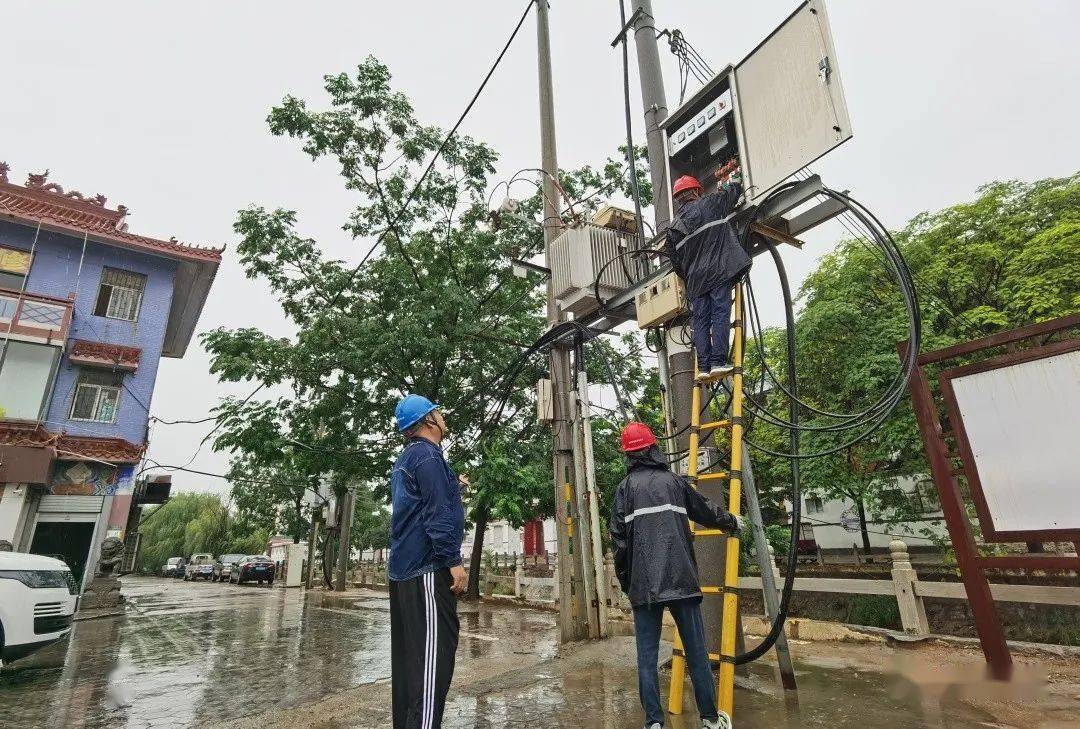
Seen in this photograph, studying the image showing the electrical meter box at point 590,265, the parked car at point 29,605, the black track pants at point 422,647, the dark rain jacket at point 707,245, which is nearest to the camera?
the black track pants at point 422,647

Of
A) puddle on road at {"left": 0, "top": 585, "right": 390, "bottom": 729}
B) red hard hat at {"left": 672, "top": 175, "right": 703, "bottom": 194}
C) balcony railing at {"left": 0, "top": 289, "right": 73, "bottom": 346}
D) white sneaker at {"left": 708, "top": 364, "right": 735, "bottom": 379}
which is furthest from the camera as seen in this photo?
balcony railing at {"left": 0, "top": 289, "right": 73, "bottom": 346}

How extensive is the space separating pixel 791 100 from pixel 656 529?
3.32 meters

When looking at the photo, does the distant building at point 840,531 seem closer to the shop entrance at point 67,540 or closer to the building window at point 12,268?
the shop entrance at point 67,540

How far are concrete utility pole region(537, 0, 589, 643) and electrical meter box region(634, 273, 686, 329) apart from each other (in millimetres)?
1989

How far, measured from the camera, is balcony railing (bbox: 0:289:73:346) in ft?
50.1

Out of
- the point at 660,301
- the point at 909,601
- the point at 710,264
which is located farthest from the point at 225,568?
the point at 710,264

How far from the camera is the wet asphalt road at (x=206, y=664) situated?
4.91m

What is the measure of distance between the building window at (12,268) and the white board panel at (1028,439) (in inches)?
873

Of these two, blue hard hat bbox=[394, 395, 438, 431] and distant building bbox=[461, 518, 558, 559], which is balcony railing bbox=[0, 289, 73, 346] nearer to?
blue hard hat bbox=[394, 395, 438, 431]

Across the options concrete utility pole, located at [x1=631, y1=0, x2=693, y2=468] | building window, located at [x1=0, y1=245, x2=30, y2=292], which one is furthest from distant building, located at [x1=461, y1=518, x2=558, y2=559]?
concrete utility pole, located at [x1=631, y1=0, x2=693, y2=468]

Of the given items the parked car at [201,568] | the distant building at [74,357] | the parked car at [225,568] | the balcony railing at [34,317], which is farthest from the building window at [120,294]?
the parked car at [201,568]

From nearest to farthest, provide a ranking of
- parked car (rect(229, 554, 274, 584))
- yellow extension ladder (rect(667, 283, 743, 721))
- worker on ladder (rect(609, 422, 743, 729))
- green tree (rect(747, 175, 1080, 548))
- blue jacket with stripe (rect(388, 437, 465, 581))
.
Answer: blue jacket with stripe (rect(388, 437, 465, 581)) < worker on ladder (rect(609, 422, 743, 729)) < yellow extension ladder (rect(667, 283, 743, 721)) < green tree (rect(747, 175, 1080, 548)) < parked car (rect(229, 554, 274, 584))

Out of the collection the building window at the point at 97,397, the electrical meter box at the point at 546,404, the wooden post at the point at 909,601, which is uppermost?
the building window at the point at 97,397

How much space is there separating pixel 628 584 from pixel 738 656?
1.48 m
